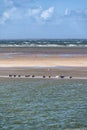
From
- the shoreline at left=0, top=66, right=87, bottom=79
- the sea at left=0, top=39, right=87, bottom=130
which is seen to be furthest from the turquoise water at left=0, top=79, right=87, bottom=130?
the shoreline at left=0, top=66, right=87, bottom=79

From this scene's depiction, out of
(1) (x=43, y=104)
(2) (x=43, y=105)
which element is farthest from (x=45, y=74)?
(2) (x=43, y=105)

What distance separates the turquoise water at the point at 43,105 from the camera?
20000mm

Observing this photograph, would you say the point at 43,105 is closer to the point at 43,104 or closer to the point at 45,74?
the point at 43,104

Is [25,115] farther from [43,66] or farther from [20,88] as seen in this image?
[43,66]

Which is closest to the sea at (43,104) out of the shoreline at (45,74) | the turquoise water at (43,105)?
the turquoise water at (43,105)

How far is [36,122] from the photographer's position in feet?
66.7

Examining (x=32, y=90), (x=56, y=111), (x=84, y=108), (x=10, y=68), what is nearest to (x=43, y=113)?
(x=56, y=111)

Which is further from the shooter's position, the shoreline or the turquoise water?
the shoreline

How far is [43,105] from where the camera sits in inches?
972

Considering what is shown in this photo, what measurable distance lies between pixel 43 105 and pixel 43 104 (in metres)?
0.34

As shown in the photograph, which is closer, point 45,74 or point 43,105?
point 43,105

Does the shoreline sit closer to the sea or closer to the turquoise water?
the sea

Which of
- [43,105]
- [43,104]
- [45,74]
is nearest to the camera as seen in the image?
[43,105]

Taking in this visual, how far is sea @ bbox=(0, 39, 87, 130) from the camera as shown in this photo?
65.6 feet
